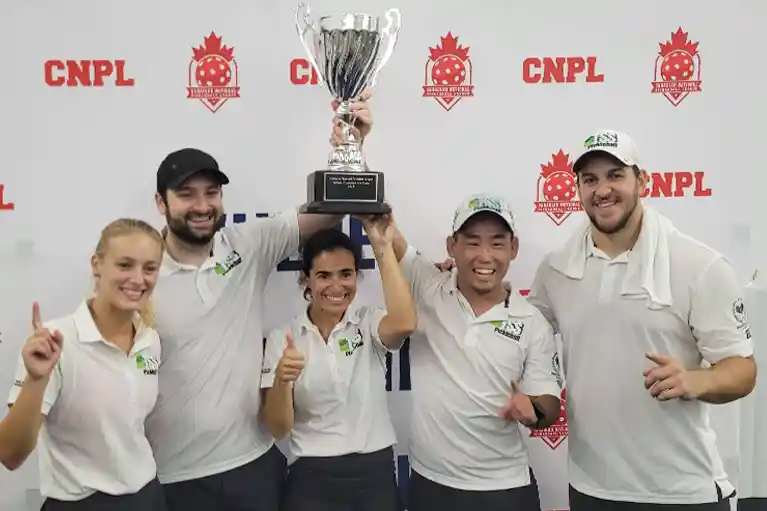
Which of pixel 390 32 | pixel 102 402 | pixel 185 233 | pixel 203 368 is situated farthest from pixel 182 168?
pixel 390 32

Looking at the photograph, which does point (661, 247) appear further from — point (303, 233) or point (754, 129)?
point (303, 233)

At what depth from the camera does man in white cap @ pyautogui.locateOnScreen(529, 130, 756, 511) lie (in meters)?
1.67

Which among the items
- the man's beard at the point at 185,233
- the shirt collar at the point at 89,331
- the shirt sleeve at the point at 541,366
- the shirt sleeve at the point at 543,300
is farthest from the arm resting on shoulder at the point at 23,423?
the shirt sleeve at the point at 543,300

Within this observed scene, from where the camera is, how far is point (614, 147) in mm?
1733

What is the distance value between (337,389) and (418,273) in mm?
414

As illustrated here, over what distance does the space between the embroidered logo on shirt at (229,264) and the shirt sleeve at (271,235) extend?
6 centimetres

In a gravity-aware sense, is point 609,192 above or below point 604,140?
below

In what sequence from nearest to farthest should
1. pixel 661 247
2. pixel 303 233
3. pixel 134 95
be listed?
pixel 661 247 → pixel 303 233 → pixel 134 95

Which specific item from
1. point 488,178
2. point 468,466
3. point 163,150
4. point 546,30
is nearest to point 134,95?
point 163,150

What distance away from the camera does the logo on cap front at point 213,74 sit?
2117 mm

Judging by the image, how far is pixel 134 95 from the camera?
2115 mm

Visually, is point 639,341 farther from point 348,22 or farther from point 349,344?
point 348,22

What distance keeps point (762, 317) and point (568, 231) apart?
2.23ft

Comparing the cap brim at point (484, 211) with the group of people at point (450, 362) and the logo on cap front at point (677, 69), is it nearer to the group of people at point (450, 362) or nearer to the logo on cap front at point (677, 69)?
the group of people at point (450, 362)
